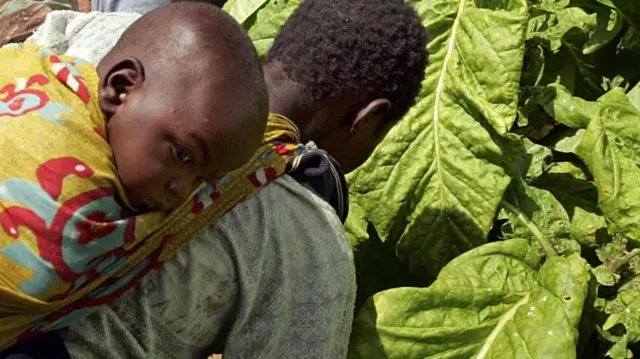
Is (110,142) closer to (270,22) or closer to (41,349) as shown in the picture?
(41,349)

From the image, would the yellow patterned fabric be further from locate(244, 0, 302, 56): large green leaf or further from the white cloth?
locate(244, 0, 302, 56): large green leaf

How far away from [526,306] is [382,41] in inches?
35.5

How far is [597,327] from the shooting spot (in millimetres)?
2703

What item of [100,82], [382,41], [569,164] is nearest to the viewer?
[100,82]

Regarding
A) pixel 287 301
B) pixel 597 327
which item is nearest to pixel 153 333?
pixel 287 301

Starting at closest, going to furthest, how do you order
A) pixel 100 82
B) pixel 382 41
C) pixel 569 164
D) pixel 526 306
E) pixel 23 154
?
1. pixel 23 154
2. pixel 100 82
3. pixel 382 41
4. pixel 526 306
5. pixel 569 164

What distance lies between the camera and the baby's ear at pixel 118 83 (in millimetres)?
1609

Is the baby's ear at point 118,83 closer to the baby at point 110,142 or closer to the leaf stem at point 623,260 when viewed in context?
the baby at point 110,142

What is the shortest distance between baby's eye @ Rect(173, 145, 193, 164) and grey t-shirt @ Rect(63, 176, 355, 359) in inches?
13.5

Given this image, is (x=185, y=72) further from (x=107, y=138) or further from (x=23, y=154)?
(x=23, y=154)

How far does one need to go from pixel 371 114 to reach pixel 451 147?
806 mm

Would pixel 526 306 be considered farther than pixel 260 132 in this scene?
Yes

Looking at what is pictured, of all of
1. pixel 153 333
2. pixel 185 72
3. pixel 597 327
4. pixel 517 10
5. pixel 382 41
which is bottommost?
pixel 597 327

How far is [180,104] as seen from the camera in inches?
61.7
